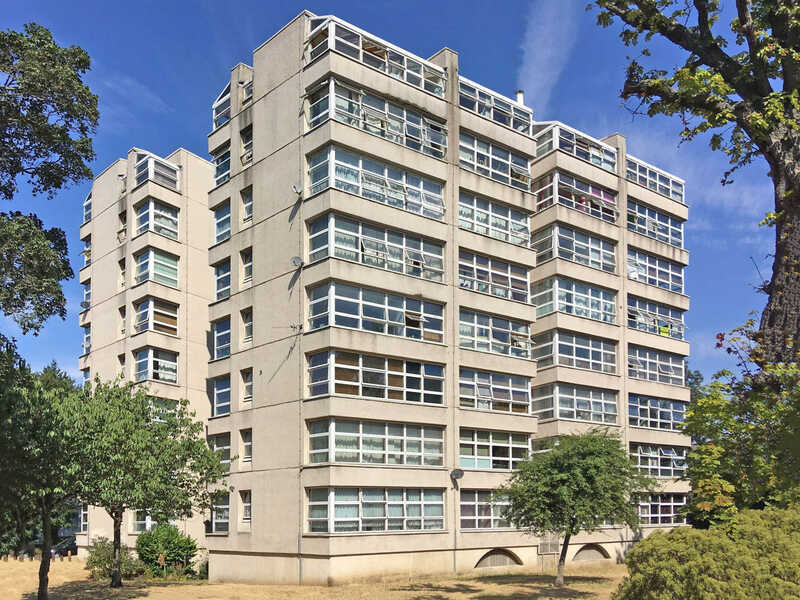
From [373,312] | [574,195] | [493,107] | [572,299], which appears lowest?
[373,312]

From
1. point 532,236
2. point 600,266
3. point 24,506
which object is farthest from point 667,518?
point 24,506

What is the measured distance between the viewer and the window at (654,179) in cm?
5244

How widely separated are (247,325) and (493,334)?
39.9 ft

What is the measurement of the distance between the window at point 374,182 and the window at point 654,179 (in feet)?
60.0

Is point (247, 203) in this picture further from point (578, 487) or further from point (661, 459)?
point (661, 459)

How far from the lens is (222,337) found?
4097cm

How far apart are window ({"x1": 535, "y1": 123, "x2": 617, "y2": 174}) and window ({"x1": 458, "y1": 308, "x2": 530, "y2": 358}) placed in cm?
1210

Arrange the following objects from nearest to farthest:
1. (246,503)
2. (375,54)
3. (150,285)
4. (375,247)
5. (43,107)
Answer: (43,107) → (375,247) → (246,503) → (375,54) → (150,285)

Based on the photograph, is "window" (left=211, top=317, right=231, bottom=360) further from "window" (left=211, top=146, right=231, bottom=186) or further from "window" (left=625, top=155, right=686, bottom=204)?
"window" (left=625, top=155, right=686, bottom=204)

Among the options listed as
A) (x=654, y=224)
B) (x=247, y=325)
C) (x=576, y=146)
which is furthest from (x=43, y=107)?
(x=654, y=224)

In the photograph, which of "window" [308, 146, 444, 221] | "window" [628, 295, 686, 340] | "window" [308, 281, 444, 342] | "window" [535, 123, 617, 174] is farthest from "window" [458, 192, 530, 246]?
"window" [628, 295, 686, 340]

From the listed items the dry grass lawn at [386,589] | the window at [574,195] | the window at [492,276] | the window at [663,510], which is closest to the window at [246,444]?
the dry grass lawn at [386,589]

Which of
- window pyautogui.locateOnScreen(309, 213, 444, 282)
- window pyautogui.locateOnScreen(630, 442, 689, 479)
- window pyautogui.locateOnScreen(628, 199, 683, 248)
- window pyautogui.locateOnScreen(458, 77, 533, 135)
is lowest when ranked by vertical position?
window pyautogui.locateOnScreen(630, 442, 689, 479)

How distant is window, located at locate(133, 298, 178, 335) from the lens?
160 feet
